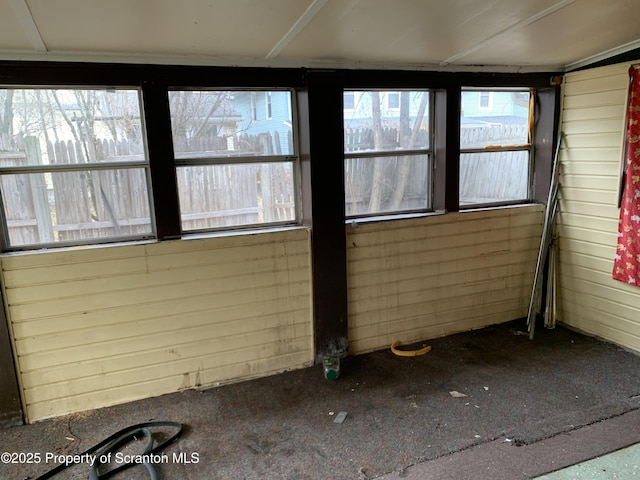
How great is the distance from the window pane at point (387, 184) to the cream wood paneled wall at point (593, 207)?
1.23 metres

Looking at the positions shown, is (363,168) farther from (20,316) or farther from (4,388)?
(4,388)

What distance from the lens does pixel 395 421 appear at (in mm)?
2748

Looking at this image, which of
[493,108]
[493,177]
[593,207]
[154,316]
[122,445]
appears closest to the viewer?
[122,445]

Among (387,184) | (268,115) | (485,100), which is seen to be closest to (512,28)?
(485,100)

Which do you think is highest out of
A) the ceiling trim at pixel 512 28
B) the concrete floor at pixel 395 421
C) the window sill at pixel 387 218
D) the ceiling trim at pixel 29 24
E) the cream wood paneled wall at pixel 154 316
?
the ceiling trim at pixel 512 28

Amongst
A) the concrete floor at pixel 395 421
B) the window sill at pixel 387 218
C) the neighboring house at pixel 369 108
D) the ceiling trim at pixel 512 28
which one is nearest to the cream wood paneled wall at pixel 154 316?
the concrete floor at pixel 395 421

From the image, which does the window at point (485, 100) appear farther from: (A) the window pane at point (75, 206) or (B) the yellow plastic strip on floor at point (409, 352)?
(A) the window pane at point (75, 206)

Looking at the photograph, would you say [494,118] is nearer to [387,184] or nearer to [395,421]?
[387,184]

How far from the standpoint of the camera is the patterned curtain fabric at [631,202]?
10.5 feet

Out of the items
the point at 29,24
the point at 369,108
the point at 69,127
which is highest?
the point at 29,24

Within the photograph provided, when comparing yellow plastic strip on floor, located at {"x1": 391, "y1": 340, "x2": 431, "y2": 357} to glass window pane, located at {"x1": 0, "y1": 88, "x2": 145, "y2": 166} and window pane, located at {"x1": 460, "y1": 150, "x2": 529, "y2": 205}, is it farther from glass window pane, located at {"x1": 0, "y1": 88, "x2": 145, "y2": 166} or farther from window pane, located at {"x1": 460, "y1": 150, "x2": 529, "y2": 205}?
glass window pane, located at {"x1": 0, "y1": 88, "x2": 145, "y2": 166}

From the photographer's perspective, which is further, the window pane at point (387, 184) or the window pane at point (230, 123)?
the window pane at point (387, 184)

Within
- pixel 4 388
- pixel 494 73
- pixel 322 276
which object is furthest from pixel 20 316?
pixel 494 73

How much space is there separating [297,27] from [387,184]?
153 cm
